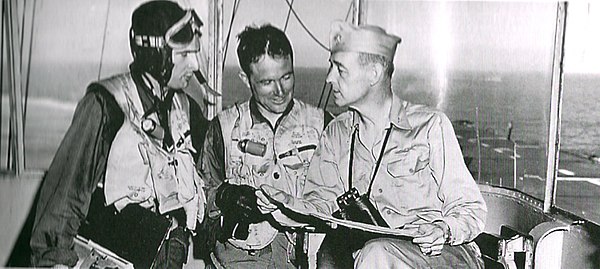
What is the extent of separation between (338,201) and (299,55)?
41 centimetres

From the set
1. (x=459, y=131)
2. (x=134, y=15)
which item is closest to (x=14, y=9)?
(x=134, y=15)

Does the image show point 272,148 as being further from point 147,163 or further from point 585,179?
point 585,179

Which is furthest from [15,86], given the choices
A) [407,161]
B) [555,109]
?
[555,109]

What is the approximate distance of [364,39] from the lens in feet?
6.14

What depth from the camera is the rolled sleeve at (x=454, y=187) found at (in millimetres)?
1904

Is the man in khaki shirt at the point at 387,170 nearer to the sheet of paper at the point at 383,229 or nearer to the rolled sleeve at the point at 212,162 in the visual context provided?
the sheet of paper at the point at 383,229

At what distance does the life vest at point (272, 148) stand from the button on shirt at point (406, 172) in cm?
3

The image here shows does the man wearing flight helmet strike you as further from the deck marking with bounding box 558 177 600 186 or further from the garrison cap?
the deck marking with bounding box 558 177 600 186

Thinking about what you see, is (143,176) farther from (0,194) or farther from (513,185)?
(513,185)

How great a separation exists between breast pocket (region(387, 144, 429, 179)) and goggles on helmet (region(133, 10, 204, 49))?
0.63 metres

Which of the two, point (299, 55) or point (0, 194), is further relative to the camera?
point (0, 194)

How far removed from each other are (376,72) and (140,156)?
2.24 ft

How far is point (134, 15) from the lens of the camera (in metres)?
1.90

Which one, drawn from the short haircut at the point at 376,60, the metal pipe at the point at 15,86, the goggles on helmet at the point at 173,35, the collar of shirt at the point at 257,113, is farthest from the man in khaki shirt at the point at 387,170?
the metal pipe at the point at 15,86
